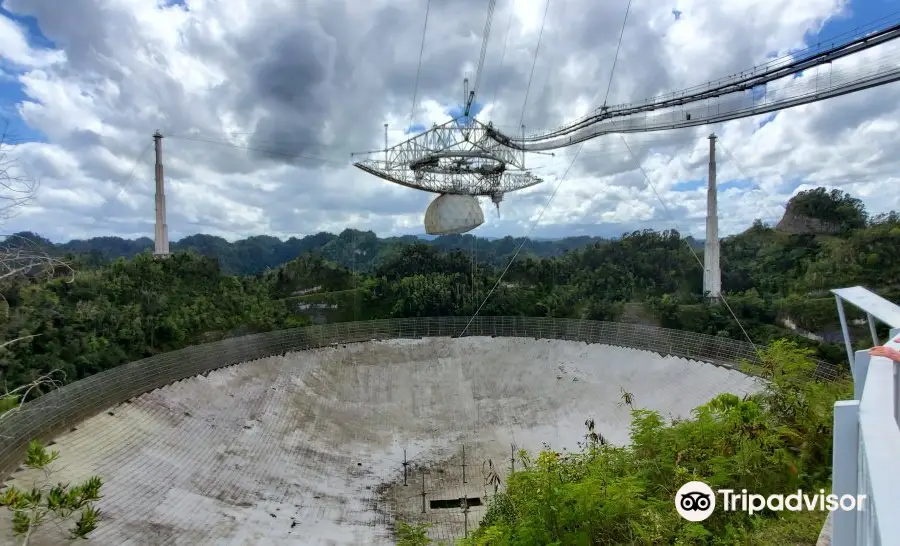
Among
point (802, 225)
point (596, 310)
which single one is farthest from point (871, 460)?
point (802, 225)

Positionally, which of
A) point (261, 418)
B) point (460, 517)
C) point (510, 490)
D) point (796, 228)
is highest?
point (796, 228)

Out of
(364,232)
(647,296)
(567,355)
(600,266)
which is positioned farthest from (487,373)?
(364,232)

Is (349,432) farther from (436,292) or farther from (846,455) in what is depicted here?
(846,455)

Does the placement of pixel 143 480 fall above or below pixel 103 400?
below

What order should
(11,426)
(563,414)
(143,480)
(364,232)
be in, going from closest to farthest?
(11,426), (143,480), (563,414), (364,232)

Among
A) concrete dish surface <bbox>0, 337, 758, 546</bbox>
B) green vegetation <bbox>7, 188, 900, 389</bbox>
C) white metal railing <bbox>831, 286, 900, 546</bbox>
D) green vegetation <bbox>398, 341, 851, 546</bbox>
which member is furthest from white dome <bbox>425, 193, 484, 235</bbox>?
white metal railing <bbox>831, 286, 900, 546</bbox>

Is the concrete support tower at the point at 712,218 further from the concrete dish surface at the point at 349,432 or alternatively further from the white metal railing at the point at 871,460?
the white metal railing at the point at 871,460

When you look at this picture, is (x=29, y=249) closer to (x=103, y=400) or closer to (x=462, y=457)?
(x=103, y=400)
